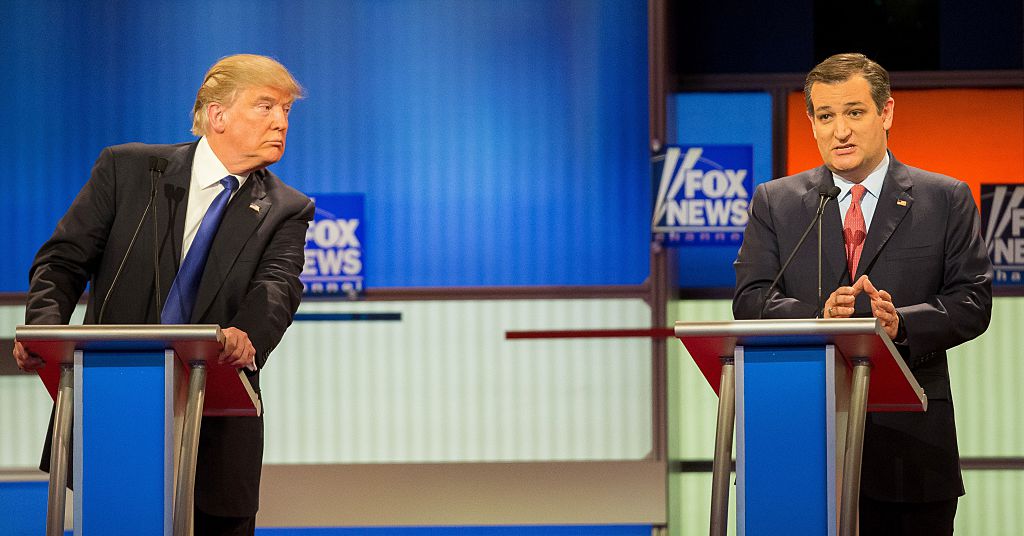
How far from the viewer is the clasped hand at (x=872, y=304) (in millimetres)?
2475

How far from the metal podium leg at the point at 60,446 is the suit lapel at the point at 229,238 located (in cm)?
54

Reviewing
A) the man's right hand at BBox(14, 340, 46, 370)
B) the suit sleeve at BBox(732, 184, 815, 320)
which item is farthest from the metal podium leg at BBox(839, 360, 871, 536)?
the man's right hand at BBox(14, 340, 46, 370)

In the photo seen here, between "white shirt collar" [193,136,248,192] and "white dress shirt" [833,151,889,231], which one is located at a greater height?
"white shirt collar" [193,136,248,192]

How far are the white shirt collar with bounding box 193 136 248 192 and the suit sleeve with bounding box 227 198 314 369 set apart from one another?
0.51 ft

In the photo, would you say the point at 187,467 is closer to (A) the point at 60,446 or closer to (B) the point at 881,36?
(A) the point at 60,446

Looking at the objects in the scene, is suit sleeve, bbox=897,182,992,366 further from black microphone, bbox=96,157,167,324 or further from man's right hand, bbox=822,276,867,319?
black microphone, bbox=96,157,167,324

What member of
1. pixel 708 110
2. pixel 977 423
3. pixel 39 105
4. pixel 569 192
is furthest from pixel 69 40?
pixel 977 423

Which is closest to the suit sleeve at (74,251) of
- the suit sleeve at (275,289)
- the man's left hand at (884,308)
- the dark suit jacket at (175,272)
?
the dark suit jacket at (175,272)

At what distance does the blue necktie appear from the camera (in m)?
2.79

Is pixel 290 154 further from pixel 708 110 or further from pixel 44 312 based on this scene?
pixel 44 312

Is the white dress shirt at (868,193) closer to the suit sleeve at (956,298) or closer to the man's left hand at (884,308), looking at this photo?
the suit sleeve at (956,298)

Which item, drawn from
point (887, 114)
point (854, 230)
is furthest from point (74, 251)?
point (887, 114)

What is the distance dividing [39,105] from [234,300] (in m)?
2.80

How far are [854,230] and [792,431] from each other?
73 cm
